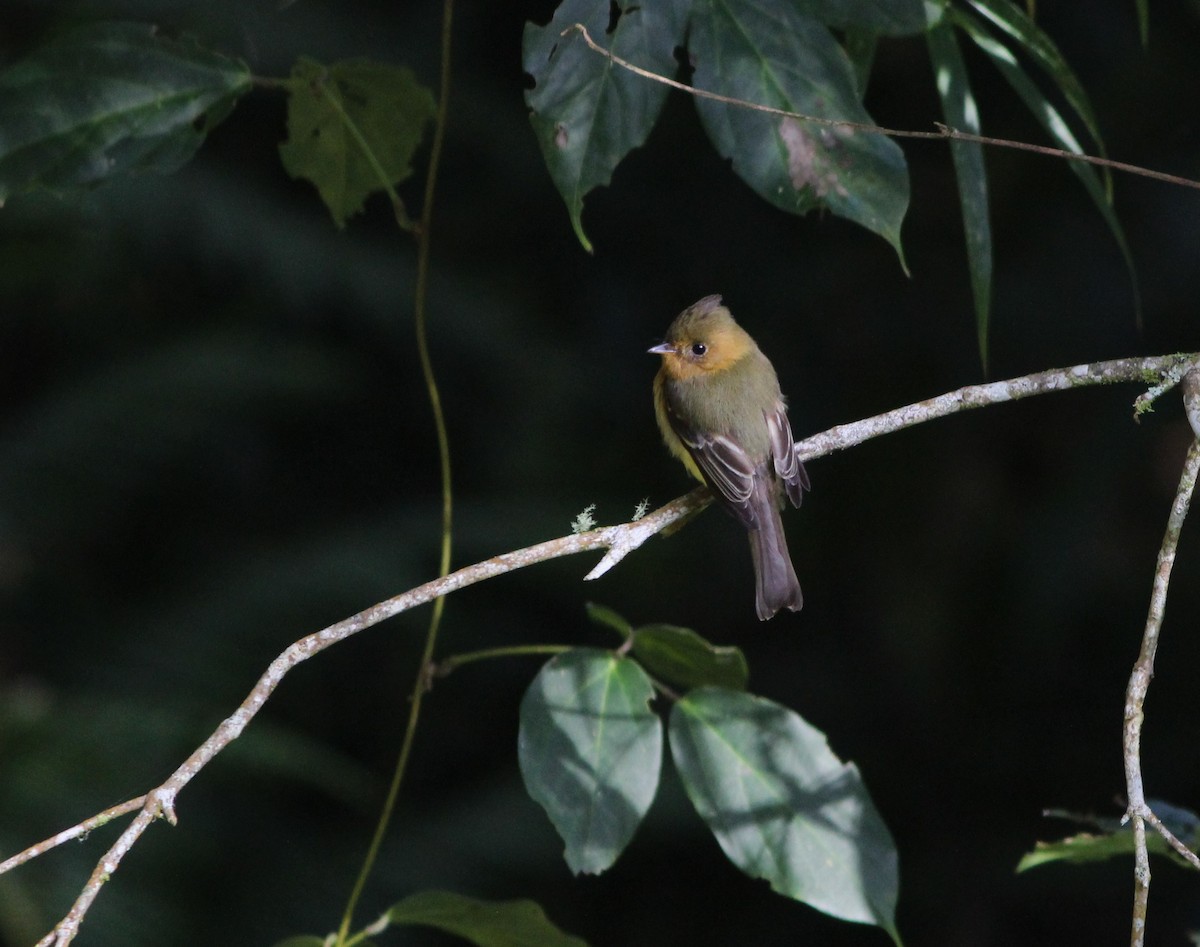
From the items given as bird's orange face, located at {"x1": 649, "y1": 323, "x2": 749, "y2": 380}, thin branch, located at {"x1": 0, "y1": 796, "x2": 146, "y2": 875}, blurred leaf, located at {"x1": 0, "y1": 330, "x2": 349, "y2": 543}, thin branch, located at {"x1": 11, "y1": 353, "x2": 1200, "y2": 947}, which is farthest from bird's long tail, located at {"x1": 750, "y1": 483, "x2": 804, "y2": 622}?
blurred leaf, located at {"x1": 0, "y1": 330, "x2": 349, "y2": 543}

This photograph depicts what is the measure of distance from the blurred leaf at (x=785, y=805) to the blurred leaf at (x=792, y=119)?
71 centimetres

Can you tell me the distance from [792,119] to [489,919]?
114 cm

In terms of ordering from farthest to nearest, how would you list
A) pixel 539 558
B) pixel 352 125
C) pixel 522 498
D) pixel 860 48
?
pixel 522 498 < pixel 352 125 < pixel 860 48 < pixel 539 558

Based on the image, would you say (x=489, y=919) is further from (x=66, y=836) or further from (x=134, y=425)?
(x=134, y=425)

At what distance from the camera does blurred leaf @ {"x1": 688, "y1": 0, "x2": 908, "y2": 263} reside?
6.19 ft

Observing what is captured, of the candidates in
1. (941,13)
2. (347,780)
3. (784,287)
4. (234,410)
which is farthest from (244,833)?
(941,13)

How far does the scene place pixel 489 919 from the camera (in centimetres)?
188

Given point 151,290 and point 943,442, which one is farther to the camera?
point 151,290

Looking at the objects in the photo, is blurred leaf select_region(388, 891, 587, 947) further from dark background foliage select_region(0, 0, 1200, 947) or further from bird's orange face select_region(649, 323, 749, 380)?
dark background foliage select_region(0, 0, 1200, 947)

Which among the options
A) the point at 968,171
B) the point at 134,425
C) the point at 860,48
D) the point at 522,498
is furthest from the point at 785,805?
the point at 134,425

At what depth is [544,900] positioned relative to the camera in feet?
16.7

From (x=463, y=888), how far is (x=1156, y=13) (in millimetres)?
3593

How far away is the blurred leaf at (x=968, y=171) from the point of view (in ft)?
6.40

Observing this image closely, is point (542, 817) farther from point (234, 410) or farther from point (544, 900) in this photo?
point (234, 410)
